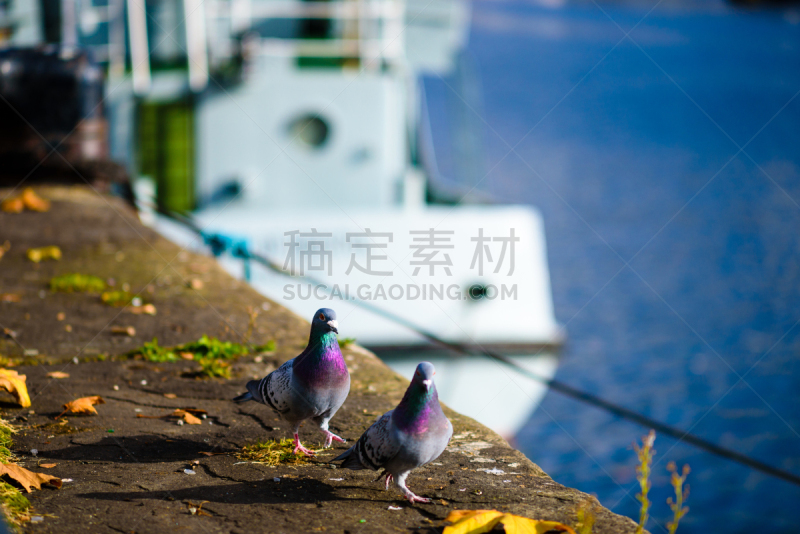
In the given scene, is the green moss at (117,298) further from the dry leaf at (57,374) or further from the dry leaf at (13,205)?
the dry leaf at (13,205)

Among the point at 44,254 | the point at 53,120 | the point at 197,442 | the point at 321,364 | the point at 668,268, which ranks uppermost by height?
the point at 53,120

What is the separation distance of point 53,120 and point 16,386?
15.3 ft

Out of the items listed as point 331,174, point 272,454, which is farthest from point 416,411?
point 331,174

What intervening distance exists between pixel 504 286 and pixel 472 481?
7073 mm

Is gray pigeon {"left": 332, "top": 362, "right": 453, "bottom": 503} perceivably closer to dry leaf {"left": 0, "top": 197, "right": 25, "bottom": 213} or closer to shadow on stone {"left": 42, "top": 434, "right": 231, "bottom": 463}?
shadow on stone {"left": 42, "top": 434, "right": 231, "bottom": 463}

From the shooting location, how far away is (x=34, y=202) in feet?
21.7

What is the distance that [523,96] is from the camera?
55562 millimetres

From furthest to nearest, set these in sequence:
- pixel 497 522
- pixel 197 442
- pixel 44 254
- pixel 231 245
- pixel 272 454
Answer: pixel 44 254, pixel 231 245, pixel 197 442, pixel 272 454, pixel 497 522

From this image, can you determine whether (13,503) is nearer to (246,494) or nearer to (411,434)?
(246,494)

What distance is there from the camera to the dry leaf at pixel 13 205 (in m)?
6.57

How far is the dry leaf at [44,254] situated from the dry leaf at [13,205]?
1.10 meters

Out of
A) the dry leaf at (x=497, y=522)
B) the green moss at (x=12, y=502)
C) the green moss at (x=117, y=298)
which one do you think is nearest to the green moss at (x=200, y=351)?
the green moss at (x=117, y=298)

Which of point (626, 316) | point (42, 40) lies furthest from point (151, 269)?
point (626, 316)

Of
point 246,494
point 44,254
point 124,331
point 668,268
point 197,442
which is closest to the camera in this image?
point 246,494
